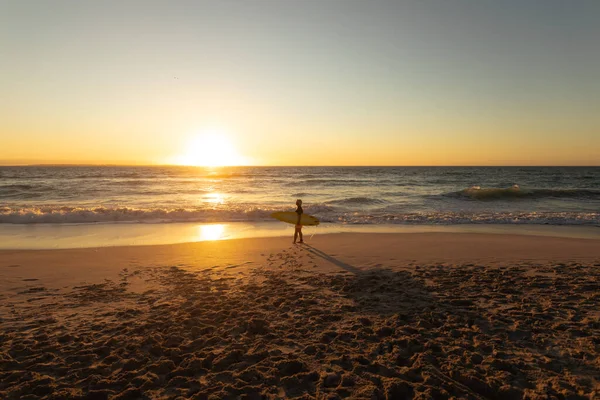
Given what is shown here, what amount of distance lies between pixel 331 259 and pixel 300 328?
176 inches

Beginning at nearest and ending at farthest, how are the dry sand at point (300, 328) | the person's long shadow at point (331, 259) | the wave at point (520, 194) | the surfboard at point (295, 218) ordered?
the dry sand at point (300, 328) → the person's long shadow at point (331, 259) → the surfboard at point (295, 218) → the wave at point (520, 194)

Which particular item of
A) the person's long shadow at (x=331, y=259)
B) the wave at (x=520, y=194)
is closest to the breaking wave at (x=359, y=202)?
the wave at (x=520, y=194)

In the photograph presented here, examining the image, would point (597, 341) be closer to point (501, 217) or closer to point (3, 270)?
point (3, 270)

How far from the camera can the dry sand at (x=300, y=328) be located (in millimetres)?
3916

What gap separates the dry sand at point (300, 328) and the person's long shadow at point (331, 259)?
0.36 ft

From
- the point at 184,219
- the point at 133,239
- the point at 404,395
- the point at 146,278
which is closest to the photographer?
the point at 404,395

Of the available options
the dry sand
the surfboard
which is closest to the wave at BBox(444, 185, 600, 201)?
the surfboard

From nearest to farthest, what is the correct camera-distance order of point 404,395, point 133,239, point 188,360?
point 404,395
point 188,360
point 133,239

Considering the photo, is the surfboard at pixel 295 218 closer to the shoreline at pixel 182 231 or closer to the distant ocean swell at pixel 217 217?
the shoreline at pixel 182 231

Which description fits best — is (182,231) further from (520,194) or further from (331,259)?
(520,194)

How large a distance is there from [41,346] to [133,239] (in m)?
8.40

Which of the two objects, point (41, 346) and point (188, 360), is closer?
point (188, 360)

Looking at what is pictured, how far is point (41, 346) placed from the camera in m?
4.71

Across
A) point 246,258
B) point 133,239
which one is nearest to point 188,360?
point 246,258
